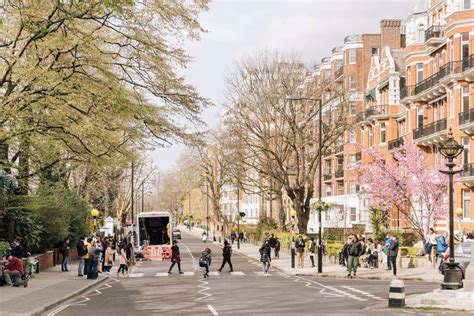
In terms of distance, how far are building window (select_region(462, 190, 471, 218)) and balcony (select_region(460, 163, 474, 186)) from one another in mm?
1263

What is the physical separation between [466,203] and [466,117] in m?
5.73

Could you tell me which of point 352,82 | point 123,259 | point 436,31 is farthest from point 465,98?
point 352,82

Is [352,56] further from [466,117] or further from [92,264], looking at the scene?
[92,264]

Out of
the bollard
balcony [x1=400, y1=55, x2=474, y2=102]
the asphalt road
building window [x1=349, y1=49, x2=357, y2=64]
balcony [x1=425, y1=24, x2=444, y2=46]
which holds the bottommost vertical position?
→ the asphalt road

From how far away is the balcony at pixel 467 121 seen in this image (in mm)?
48156

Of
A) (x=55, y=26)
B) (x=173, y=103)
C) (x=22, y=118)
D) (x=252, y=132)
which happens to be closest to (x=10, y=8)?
(x=55, y=26)

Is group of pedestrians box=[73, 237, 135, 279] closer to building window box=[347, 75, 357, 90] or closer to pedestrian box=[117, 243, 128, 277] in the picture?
pedestrian box=[117, 243, 128, 277]

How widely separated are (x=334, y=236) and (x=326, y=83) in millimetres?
13743

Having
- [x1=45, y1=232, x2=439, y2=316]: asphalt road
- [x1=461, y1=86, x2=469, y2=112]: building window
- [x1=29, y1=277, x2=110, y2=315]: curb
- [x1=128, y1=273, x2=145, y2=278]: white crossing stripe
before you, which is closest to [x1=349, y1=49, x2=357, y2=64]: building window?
[x1=461, y1=86, x2=469, y2=112]: building window

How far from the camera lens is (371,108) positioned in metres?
71.8

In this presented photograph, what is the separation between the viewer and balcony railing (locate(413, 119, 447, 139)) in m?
54.6

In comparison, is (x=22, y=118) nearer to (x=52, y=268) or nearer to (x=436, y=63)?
(x=52, y=268)

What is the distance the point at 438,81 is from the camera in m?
54.4

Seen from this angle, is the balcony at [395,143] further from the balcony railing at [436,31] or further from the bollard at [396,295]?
the bollard at [396,295]
